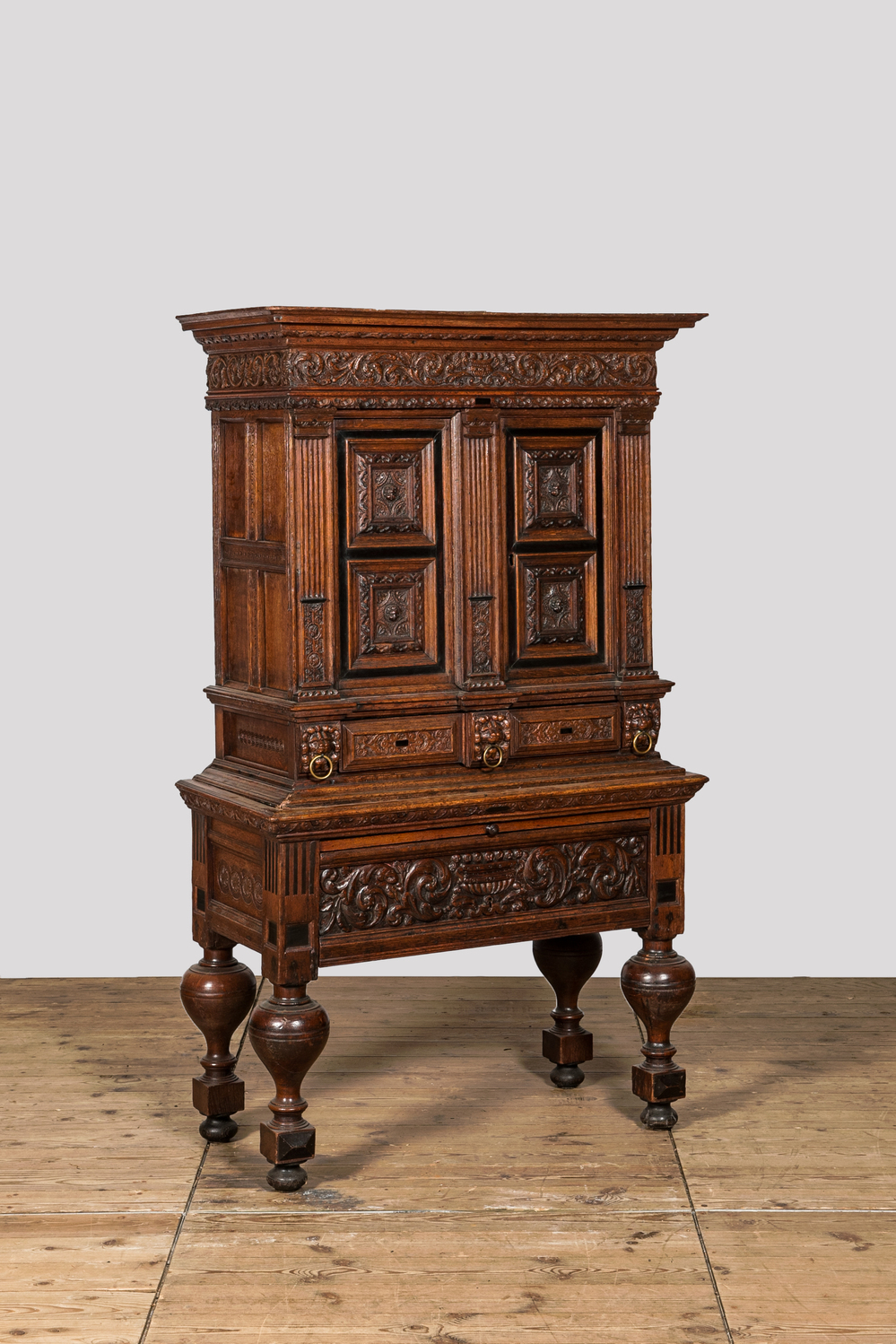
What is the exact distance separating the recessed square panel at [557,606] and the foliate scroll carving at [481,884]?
0.50 meters

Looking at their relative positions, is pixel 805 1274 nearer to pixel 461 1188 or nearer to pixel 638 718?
pixel 461 1188

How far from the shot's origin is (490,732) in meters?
4.82

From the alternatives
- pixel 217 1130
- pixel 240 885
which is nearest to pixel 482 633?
pixel 240 885

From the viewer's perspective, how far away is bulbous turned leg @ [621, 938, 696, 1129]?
16.6 feet

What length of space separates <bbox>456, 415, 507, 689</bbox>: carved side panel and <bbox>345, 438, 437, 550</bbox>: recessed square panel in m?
0.09

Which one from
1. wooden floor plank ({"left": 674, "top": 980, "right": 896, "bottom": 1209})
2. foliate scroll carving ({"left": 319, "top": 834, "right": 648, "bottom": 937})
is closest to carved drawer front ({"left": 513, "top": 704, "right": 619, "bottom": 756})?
foliate scroll carving ({"left": 319, "top": 834, "right": 648, "bottom": 937})

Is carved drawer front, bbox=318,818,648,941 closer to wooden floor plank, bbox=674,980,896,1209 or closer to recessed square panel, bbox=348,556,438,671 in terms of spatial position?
recessed square panel, bbox=348,556,438,671

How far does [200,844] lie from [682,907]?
1.26 meters

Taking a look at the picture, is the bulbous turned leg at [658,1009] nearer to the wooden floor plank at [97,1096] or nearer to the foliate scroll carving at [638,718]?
the foliate scroll carving at [638,718]

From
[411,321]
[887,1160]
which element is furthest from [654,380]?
[887,1160]

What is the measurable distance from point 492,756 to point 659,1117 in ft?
3.50

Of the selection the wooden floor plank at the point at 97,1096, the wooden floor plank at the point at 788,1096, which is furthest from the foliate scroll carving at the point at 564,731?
the wooden floor plank at the point at 97,1096

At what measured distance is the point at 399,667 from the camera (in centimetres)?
474

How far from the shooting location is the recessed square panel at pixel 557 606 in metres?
4.90
